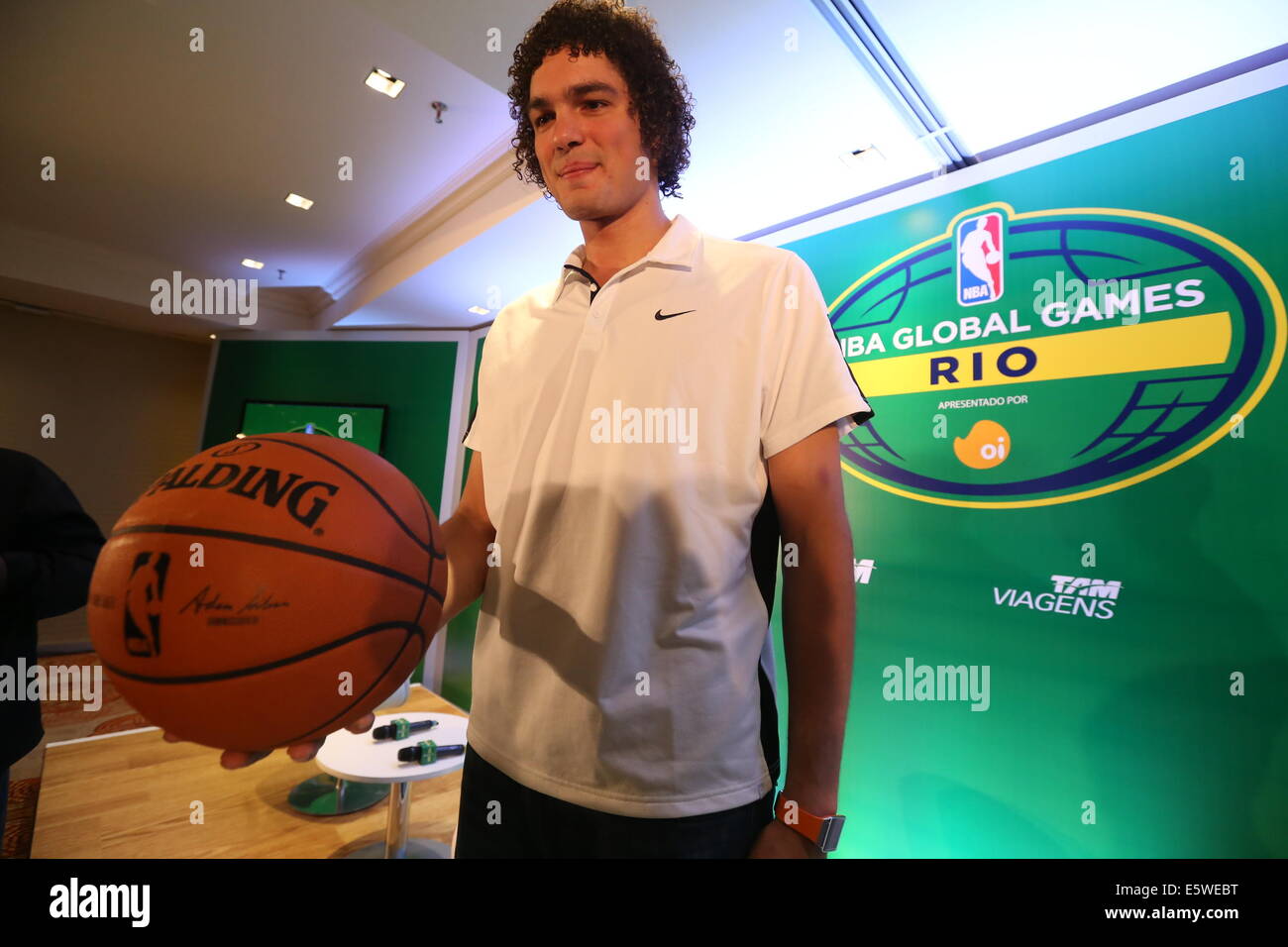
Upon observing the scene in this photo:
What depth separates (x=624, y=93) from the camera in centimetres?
93

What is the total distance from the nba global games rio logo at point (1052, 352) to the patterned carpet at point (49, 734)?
10.6 feet

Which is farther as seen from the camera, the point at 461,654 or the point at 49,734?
the point at 461,654

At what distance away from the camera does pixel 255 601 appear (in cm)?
55

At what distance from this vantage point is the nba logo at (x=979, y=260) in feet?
6.09

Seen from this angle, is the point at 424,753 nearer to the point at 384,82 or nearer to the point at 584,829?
the point at 584,829

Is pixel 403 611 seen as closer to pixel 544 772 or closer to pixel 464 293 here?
pixel 544 772

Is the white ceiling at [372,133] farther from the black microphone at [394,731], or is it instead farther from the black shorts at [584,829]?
the black microphone at [394,731]

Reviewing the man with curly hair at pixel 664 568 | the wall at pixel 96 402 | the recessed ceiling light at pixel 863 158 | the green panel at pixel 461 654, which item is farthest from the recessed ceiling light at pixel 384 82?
the wall at pixel 96 402

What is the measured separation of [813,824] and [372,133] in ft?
11.8

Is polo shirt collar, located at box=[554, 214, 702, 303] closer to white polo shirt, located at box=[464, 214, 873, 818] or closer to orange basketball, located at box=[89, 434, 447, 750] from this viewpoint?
white polo shirt, located at box=[464, 214, 873, 818]

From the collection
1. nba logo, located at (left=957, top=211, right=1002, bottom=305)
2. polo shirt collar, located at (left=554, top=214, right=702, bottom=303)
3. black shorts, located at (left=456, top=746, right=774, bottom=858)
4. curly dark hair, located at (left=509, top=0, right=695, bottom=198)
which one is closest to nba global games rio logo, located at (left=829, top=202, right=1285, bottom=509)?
nba logo, located at (left=957, top=211, right=1002, bottom=305)

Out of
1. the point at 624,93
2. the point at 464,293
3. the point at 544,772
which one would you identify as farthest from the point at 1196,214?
the point at 464,293

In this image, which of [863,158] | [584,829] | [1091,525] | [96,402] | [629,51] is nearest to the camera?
[584,829]

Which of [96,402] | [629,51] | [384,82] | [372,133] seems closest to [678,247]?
[629,51]
